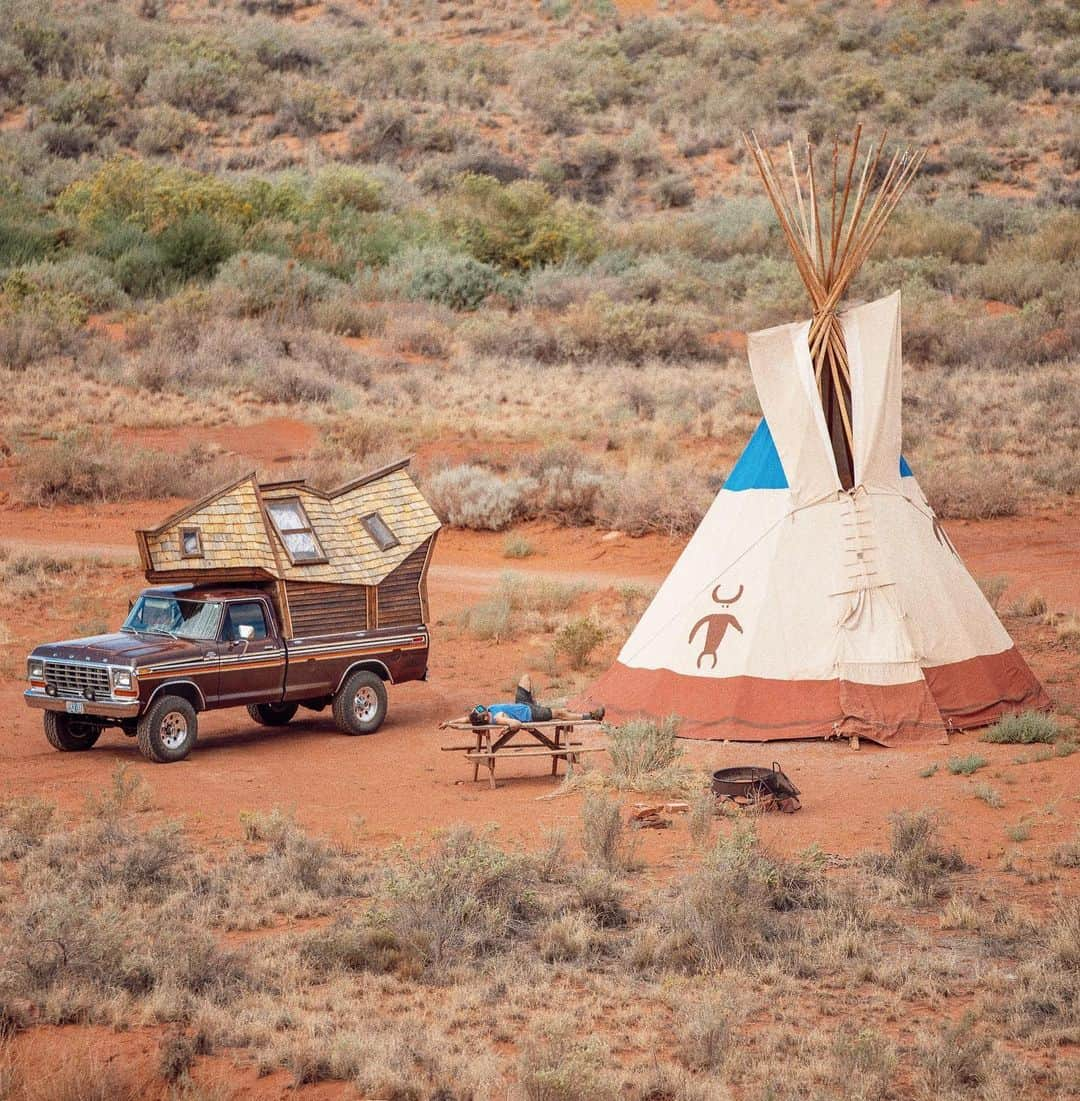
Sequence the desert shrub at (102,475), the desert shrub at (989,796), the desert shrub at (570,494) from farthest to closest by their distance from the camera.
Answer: the desert shrub at (102,475) → the desert shrub at (570,494) → the desert shrub at (989,796)

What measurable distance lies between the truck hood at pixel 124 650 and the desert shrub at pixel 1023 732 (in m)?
6.11

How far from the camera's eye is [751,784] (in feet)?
31.9

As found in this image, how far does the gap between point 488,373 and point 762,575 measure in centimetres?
1813

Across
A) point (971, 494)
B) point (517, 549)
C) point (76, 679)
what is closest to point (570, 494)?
point (517, 549)

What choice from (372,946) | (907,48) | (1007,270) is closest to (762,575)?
(372,946)

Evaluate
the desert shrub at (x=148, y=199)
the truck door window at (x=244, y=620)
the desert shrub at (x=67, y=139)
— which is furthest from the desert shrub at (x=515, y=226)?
the truck door window at (x=244, y=620)

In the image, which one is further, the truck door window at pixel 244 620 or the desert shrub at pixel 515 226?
the desert shrub at pixel 515 226

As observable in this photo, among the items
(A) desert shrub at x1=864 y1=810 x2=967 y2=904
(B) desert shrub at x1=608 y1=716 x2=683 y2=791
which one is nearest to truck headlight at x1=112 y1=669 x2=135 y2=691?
(B) desert shrub at x1=608 y1=716 x2=683 y2=791

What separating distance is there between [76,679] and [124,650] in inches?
16.9

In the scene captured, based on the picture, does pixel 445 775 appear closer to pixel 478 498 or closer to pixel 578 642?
pixel 578 642

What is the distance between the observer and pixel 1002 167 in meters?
45.4

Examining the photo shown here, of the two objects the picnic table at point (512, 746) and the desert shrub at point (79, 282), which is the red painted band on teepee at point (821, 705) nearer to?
the picnic table at point (512, 746)

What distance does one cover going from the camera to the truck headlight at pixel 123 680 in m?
11.0

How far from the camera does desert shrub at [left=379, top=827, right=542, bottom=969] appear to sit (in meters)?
6.96
